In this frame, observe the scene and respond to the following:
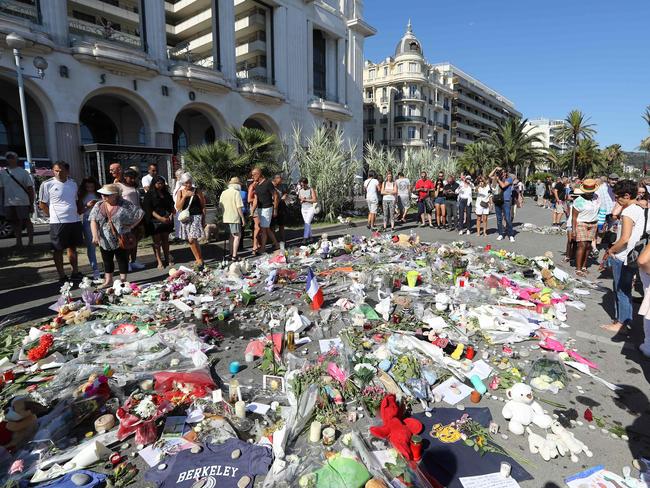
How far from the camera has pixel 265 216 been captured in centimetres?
802

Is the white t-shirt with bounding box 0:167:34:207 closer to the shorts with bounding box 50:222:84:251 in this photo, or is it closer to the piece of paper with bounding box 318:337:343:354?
the shorts with bounding box 50:222:84:251

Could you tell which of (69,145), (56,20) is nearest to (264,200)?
(69,145)

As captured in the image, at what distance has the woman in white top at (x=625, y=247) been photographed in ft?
13.4

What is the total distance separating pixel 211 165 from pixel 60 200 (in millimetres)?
6149

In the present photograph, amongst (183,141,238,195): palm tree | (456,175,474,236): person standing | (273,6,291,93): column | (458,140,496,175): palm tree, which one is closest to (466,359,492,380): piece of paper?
(456,175,474,236): person standing

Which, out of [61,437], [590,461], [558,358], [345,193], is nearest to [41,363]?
[61,437]

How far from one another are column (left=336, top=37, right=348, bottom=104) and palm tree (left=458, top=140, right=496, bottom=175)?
60.9ft

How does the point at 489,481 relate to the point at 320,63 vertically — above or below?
below

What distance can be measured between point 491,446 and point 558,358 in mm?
1765

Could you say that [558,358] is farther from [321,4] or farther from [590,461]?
[321,4]

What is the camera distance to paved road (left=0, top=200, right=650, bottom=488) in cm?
239

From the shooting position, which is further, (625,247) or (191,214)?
(191,214)

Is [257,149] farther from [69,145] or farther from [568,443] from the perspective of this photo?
[568,443]

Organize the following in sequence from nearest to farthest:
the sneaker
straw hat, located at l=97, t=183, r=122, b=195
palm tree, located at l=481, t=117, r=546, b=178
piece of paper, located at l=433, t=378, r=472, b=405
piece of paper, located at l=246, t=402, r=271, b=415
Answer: piece of paper, located at l=246, t=402, r=271, b=415 < piece of paper, located at l=433, t=378, r=472, b=405 < the sneaker < straw hat, located at l=97, t=183, r=122, b=195 < palm tree, located at l=481, t=117, r=546, b=178
